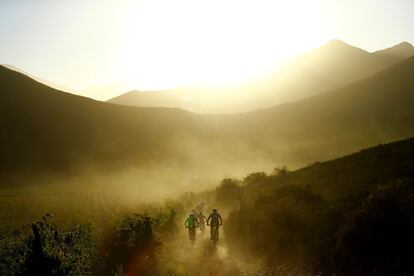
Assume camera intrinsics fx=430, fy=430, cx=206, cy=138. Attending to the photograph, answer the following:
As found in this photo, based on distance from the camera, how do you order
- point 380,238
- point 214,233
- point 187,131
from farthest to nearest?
point 187,131
point 214,233
point 380,238

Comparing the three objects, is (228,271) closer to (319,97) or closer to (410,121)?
(410,121)

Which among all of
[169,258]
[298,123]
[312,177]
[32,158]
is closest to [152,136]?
[32,158]

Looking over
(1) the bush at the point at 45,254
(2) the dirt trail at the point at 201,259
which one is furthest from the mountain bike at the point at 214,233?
(1) the bush at the point at 45,254

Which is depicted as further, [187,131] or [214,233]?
[187,131]

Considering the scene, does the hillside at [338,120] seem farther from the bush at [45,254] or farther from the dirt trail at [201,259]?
the bush at [45,254]

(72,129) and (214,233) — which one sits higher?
(72,129)

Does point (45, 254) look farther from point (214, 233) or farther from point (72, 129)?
point (72, 129)

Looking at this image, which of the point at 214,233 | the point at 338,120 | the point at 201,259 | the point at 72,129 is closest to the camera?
the point at 201,259

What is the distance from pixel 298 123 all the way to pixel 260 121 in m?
12.1

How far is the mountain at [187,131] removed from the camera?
100500mm

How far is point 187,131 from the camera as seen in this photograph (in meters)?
118

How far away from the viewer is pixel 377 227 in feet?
43.9

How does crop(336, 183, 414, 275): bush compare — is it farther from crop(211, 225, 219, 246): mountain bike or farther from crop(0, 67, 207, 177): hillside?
crop(0, 67, 207, 177): hillside

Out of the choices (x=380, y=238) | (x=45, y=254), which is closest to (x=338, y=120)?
(x=380, y=238)
